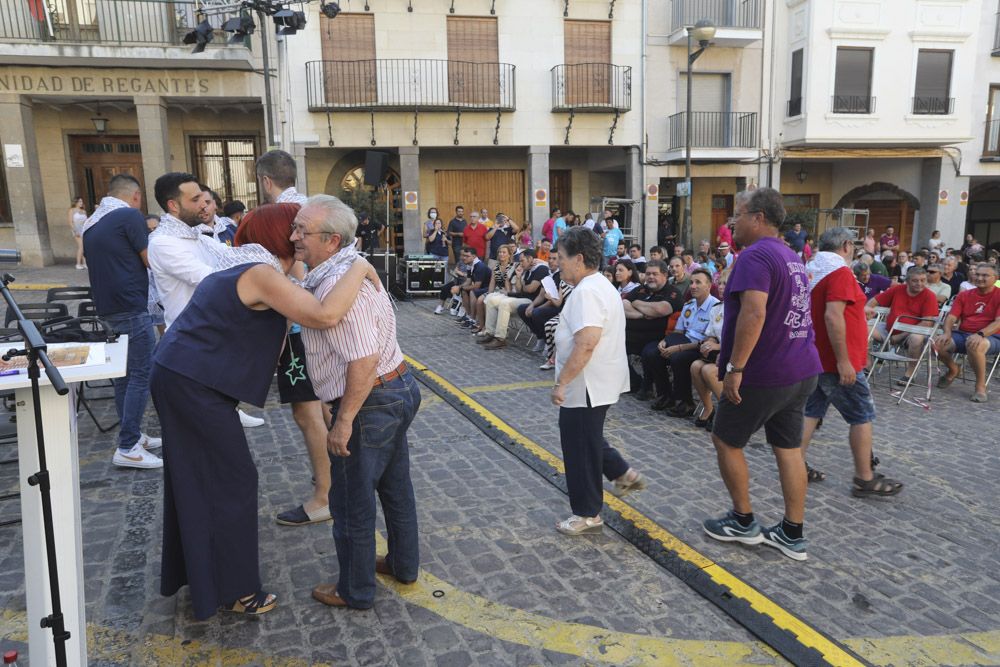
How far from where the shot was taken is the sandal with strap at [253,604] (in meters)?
3.07

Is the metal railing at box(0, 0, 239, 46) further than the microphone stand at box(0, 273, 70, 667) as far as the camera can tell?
Yes

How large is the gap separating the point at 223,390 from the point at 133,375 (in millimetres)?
2409

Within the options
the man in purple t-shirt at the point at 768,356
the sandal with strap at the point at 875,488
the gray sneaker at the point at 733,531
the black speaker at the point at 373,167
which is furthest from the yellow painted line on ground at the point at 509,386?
the black speaker at the point at 373,167

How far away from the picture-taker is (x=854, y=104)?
20.4m

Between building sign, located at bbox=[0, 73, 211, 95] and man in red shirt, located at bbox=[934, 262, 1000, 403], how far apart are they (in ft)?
53.4

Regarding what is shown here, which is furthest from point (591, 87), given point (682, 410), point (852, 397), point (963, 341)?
point (852, 397)

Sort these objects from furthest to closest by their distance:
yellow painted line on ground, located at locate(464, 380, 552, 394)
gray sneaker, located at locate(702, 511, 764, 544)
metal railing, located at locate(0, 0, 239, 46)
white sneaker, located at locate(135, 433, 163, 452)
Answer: metal railing, located at locate(0, 0, 239, 46), yellow painted line on ground, located at locate(464, 380, 552, 394), white sneaker, located at locate(135, 433, 163, 452), gray sneaker, located at locate(702, 511, 764, 544)

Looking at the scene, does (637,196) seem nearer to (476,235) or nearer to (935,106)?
(476,235)

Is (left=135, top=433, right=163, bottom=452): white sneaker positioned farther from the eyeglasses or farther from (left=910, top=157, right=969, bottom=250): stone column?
(left=910, top=157, right=969, bottom=250): stone column

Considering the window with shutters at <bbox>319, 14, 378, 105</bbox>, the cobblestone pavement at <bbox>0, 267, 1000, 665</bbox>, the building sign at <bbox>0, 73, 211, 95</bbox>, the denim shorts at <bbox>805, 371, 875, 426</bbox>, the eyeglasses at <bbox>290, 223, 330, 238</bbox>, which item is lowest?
the cobblestone pavement at <bbox>0, 267, 1000, 665</bbox>

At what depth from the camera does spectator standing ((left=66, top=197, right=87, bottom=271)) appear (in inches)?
628

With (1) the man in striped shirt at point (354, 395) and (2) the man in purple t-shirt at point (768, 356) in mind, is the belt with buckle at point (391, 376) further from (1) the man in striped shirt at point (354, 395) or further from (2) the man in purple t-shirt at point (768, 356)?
(2) the man in purple t-shirt at point (768, 356)

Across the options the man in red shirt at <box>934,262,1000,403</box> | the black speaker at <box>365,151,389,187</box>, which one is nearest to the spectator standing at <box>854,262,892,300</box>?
the man in red shirt at <box>934,262,1000,403</box>

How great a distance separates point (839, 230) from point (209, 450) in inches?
159
